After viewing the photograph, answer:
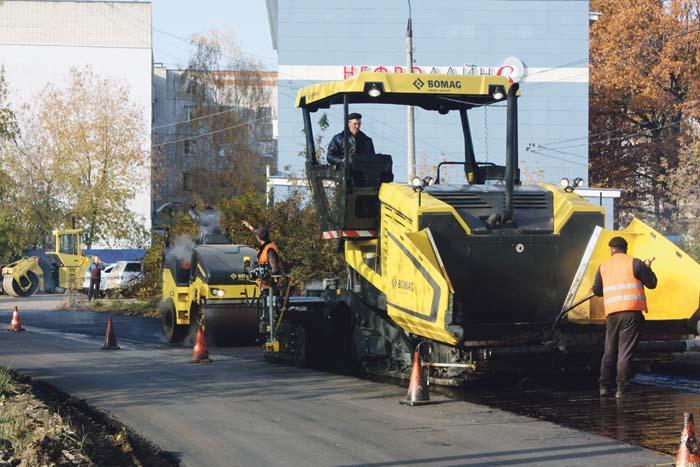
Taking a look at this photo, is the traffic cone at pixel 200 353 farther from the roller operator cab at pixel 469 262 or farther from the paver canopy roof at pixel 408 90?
the paver canopy roof at pixel 408 90

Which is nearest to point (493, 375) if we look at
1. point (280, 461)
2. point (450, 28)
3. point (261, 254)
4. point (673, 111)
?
point (261, 254)

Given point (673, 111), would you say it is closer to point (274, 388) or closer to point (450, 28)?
point (450, 28)

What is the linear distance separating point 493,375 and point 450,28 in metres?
38.3

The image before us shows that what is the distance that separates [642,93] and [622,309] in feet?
133

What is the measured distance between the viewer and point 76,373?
1480cm

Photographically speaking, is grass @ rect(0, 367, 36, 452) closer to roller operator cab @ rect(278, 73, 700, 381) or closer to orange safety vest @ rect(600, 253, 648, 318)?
roller operator cab @ rect(278, 73, 700, 381)

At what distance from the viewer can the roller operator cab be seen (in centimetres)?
1177

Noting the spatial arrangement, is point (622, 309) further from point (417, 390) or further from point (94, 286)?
point (94, 286)

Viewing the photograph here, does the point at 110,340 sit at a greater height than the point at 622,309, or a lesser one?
lesser

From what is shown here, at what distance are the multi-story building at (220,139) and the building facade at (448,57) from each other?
17414 millimetres

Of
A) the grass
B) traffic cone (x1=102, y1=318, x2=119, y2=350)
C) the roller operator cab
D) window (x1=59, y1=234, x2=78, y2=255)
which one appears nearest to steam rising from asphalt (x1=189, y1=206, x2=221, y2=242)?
traffic cone (x1=102, y1=318, x2=119, y2=350)

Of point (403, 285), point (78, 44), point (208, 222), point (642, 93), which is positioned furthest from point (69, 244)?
point (403, 285)

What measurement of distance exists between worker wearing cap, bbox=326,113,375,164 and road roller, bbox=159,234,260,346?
17.2 feet

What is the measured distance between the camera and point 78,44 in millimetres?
69938
